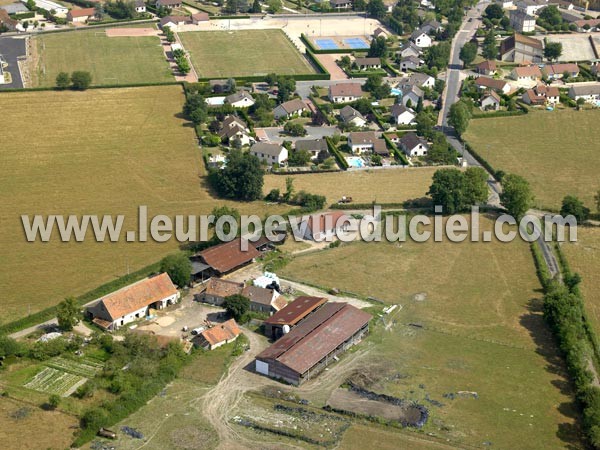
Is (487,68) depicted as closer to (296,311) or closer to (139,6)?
(139,6)

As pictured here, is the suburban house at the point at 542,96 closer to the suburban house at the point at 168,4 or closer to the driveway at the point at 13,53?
the driveway at the point at 13,53

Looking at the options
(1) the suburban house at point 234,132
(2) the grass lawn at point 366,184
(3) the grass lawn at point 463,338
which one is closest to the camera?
(3) the grass lawn at point 463,338

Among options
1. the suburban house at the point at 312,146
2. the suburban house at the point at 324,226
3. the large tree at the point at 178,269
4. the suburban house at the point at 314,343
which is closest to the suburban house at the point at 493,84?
the suburban house at the point at 312,146

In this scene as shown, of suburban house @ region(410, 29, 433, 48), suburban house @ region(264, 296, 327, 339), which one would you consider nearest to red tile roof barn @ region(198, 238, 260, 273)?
suburban house @ region(264, 296, 327, 339)

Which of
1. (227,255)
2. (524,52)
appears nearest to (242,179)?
(227,255)

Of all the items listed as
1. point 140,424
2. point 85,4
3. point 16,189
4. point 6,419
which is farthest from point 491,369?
point 85,4

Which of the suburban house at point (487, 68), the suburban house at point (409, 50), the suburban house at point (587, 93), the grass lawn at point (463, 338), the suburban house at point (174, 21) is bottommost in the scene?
the grass lawn at point (463, 338)
